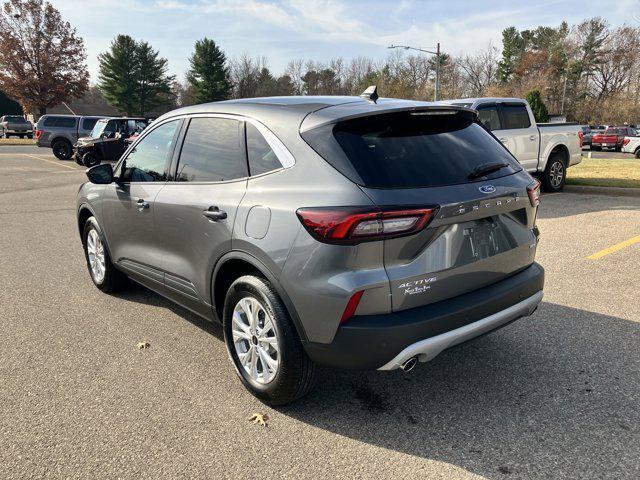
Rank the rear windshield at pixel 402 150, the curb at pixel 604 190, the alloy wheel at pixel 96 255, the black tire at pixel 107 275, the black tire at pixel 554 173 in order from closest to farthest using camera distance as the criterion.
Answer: the rear windshield at pixel 402 150
the black tire at pixel 107 275
the alloy wheel at pixel 96 255
the curb at pixel 604 190
the black tire at pixel 554 173

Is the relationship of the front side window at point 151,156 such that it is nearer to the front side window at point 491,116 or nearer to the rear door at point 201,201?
the rear door at point 201,201

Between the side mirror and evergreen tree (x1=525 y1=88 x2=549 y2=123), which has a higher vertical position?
evergreen tree (x1=525 y1=88 x2=549 y2=123)

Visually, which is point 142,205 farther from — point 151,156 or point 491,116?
point 491,116

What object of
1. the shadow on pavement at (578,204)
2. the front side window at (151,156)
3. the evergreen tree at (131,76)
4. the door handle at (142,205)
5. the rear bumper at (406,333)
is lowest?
the shadow on pavement at (578,204)

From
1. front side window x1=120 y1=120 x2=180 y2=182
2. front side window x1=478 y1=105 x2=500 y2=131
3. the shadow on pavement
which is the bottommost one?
the shadow on pavement

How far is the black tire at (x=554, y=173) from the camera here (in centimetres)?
1121

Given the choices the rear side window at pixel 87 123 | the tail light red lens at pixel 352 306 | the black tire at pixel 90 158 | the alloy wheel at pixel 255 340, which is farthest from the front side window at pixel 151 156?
the rear side window at pixel 87 123

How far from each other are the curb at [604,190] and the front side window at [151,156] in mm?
10004

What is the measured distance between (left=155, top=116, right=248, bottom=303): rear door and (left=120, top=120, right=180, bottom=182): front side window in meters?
0.22

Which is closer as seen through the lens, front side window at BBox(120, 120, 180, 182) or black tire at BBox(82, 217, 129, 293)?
front side window at BBox(120, 120, 180, 182)

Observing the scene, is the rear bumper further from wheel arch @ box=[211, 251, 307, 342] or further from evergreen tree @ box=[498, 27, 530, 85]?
evergreen tree @ box=[498, 27, 530, 85]

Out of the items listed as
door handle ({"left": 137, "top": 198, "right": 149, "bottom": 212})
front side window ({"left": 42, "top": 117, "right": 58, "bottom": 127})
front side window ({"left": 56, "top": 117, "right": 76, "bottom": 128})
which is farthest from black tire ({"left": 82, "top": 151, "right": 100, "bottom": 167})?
door handle ({"left": 137, "top": 198, "right": 149, "bottom": 212})

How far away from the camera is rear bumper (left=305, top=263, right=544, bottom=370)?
100 inches

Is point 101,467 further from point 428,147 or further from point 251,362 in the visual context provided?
point 428,147
